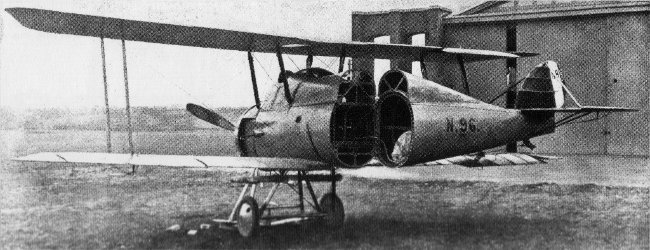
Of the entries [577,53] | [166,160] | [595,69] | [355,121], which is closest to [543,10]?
[577,53]

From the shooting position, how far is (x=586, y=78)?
1469cm

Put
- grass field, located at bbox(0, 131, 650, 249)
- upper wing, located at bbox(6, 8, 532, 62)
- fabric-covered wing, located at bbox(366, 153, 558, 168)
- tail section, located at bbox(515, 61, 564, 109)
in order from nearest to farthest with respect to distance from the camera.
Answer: upper wing, located at bbox(6, 8, 532, 62) < grass field, located at bbox(0, 131, 650, 249) < tail section, located at bbox(515, 61, 564, 109) < fabric-covered wing, located at bbox(366, 153, 558, 168)

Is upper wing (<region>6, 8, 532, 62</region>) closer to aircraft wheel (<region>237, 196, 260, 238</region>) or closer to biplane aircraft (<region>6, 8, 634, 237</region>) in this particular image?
biplane aircraft (<region>6, 8, 634, 237</region>)

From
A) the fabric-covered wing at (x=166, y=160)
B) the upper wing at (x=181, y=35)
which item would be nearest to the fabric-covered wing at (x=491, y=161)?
the upper wing at (x=181, y=35)

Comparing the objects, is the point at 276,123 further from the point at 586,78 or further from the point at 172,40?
the point at 586,78

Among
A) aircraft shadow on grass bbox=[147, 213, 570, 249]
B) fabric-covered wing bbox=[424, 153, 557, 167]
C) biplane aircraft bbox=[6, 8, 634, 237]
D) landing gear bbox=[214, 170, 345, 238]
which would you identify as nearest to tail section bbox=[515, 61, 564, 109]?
biplane aircraft bbox=[6, 8, 634, 237]

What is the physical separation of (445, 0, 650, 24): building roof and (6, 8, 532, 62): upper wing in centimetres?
530

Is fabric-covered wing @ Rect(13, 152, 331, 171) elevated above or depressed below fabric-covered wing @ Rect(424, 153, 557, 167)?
above

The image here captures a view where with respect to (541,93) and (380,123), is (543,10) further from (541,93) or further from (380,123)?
(380,123)

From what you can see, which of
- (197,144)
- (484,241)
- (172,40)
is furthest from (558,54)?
(197,144)

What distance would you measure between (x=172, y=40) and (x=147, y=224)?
2.92 meters

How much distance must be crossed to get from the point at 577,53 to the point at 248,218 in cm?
969

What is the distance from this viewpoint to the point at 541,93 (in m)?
9.64

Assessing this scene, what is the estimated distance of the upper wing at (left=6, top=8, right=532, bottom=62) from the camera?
7.65 m
